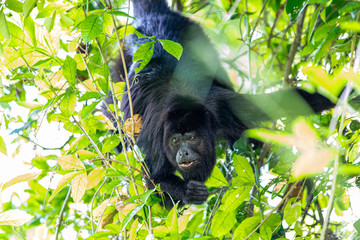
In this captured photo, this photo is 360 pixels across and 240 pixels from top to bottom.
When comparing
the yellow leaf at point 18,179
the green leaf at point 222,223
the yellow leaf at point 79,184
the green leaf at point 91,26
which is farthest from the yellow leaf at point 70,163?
the green leaf at point 222,223

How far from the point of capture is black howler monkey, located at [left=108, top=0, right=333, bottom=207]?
3.14 meters

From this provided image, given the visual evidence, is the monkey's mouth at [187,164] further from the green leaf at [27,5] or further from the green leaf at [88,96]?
the green leaf at [27,5]

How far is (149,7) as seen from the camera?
14.1 feet

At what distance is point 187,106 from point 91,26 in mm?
1577

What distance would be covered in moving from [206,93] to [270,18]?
1740 millimetres

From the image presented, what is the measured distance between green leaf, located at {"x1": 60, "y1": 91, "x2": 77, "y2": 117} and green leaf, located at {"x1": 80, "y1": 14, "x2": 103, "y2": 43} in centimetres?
45

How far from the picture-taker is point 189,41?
13.4ft

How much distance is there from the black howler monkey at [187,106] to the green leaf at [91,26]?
58.0 inches

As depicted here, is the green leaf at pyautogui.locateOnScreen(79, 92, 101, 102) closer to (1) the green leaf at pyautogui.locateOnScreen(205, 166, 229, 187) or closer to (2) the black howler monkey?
(1) the green leaf at pyautogui.locateOnScreen(205, 166, 229, 187)

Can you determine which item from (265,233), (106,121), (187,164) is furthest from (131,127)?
(265,233)

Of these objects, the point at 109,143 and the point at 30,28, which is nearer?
the point at 30,28

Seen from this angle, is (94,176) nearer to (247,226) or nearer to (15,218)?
(15,218)

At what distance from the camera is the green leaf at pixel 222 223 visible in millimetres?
2004

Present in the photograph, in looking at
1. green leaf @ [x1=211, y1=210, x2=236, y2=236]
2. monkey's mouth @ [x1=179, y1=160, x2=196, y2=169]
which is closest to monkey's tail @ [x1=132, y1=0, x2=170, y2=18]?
monkey's mouth @ [x1=179, y1=160, x2=196, y2=169]
